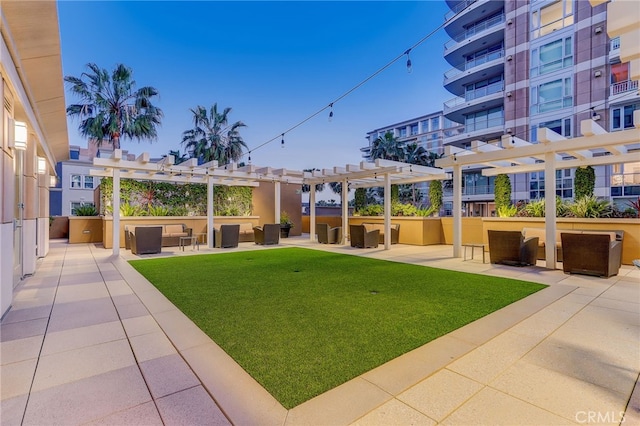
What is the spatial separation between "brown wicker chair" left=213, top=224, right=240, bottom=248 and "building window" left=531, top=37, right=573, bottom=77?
21673 mm

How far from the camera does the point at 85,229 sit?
12.1 metres

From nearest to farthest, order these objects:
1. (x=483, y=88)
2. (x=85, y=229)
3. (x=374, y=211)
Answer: (x=85, y=229)
(x=374, y=211)
(x=483, y=88)

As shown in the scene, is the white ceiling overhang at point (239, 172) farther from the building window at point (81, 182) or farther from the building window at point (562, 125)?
the building window at point (81, 182)

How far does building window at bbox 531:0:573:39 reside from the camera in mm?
18062

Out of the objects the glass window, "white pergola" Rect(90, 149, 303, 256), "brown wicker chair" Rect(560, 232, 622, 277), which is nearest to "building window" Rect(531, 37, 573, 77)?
"white pergola" Rect(90, 149, 303, 256)

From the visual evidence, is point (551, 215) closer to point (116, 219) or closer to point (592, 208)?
point (592, 208)

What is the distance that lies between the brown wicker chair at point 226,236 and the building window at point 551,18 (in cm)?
2282

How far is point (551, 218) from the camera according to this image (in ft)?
21.6

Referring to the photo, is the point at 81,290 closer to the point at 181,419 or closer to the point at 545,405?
the point at 181,419

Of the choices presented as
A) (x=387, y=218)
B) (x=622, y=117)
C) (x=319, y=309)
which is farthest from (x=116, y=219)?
(x=622, y=117)

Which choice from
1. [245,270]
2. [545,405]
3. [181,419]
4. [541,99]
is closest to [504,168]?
[245,270]

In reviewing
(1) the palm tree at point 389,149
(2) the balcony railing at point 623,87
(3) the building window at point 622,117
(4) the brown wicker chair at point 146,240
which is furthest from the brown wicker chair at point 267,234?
(2) the balcony railing at point 623,87

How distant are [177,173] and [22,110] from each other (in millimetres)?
5638

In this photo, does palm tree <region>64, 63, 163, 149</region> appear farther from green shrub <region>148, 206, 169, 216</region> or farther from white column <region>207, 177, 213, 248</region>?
white column <region>207, 177, 213, 248</region>
